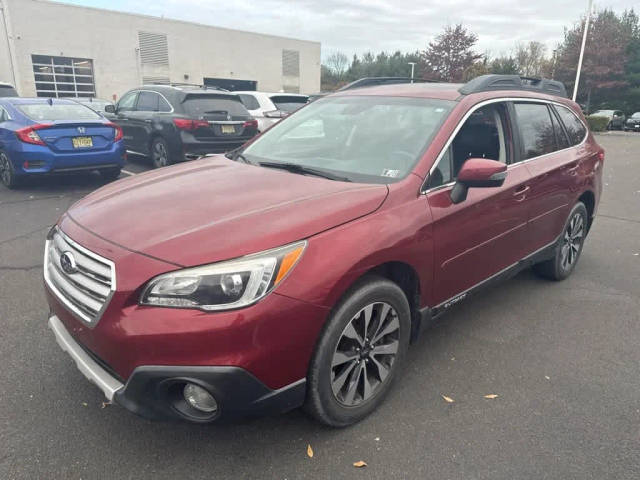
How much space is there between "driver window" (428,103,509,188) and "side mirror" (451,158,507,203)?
3.9 inches

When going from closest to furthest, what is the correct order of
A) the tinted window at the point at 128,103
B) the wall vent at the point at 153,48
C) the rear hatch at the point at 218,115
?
the rear hatch at the point at 218,115 → the tinted window at the point at 128,103 → the wall vent at the point at 153,48

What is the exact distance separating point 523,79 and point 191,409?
3.74 metres

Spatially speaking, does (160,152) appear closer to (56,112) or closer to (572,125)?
(56,112)

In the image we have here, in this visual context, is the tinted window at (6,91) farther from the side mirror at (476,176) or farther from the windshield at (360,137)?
the side mirror at (476,176)

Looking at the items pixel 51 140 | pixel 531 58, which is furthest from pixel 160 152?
pixel 531 58

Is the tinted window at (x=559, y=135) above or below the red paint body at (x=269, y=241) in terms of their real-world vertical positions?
above

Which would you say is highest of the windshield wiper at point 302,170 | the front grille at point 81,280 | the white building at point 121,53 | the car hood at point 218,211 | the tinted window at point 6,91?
the white building at point 121,53

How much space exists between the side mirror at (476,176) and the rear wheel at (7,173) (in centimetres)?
730

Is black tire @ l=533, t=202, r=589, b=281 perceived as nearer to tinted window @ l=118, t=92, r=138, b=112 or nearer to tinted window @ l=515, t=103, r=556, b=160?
tinted window @ l=515, t=103, r=556, b=160

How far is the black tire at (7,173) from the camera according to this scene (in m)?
7.62

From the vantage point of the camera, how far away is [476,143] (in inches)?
129

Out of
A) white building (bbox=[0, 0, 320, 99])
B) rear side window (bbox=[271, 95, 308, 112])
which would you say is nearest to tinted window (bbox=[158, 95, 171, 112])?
rear side window (bbox=[271, 95, 308, 112])

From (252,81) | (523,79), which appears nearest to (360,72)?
(252,81)

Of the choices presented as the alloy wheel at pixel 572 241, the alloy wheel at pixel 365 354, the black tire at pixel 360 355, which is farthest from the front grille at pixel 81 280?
the alloy wheel at pixel 572 241
